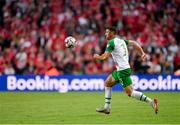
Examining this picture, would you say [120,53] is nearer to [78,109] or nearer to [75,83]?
[78,109]

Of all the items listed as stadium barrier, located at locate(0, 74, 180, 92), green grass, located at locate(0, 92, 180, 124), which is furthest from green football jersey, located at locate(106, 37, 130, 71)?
stadium barrier, located at locate(0, 74, 180, 92)

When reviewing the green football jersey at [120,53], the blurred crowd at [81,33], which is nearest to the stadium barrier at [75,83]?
the blurred crowd at [81,33]

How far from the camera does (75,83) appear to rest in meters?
23.5

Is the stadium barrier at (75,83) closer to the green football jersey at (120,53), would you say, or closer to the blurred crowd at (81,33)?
the blurred crowd at (81,33)

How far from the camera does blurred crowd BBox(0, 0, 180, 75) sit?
24703 millimetres

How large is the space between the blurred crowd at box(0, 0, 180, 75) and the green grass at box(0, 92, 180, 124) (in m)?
2.49

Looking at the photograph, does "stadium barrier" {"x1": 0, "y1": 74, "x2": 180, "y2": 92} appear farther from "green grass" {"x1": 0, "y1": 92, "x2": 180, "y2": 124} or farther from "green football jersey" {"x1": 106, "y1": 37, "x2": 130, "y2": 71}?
"green football jersey" {"x1": 106, "y1": 37, "x2": 130, "y2": 71}

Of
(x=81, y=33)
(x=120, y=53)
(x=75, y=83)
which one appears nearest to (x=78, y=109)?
(x=120, y=53)

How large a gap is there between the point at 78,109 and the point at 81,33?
388 inches

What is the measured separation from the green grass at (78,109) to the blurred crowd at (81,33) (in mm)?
2491

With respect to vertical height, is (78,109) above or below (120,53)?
below

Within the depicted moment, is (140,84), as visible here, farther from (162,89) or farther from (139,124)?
(139,124)

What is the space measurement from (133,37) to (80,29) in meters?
2.40

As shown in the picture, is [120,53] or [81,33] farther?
[81,33]
